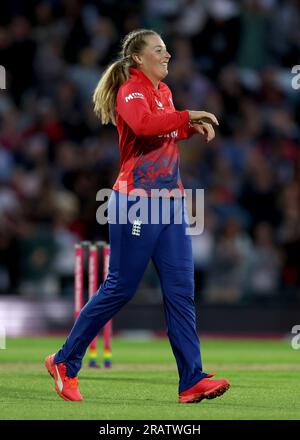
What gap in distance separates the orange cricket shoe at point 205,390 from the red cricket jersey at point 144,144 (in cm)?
127

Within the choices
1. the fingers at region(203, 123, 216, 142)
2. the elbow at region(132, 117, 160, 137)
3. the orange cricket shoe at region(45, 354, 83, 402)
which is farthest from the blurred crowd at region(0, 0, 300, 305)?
the elbow at region(132, 117, 160, 137)

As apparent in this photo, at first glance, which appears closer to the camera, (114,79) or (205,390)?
(205,390)

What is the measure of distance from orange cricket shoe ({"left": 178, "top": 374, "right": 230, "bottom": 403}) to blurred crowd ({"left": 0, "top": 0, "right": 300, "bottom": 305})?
8.11m

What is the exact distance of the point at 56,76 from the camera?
19031mm

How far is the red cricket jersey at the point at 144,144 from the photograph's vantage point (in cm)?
830

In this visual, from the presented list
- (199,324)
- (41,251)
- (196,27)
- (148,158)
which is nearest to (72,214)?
→ (41,251)

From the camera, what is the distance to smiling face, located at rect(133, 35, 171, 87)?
856cm

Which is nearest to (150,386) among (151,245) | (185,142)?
(151,245)

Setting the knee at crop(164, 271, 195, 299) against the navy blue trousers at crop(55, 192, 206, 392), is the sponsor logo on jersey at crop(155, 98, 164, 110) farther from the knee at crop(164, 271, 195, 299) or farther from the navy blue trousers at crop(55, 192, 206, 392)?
the knee at crop(164, 271, 195, 299)

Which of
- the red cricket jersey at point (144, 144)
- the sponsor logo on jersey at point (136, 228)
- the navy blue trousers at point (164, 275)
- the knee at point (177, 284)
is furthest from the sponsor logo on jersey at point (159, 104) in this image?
the knee at point (177, 284)

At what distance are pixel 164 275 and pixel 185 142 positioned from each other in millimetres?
9854

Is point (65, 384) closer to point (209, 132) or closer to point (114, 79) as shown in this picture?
point (209, 132)

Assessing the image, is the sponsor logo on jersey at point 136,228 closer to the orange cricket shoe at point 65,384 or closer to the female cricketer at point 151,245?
the female cricketer at point 151,245

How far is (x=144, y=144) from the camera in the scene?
8445 mm
